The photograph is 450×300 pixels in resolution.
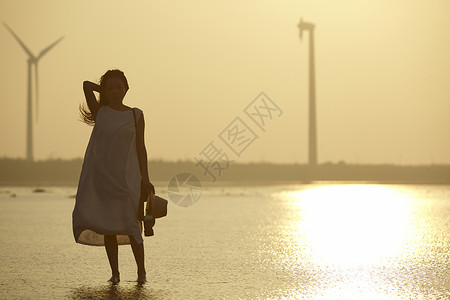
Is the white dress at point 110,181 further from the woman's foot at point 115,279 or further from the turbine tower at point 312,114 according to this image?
the turbine tower at point 312,114

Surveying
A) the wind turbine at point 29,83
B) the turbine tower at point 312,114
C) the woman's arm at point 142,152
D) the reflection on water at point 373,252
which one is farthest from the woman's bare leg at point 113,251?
the turbine tower at point 312,114

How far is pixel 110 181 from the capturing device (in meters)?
7.44

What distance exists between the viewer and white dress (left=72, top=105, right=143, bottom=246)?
24.3ft

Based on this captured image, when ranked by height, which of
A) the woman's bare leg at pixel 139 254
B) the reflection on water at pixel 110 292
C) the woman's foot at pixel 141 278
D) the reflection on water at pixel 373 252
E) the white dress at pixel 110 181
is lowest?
the reflection on water at pixel 373 252

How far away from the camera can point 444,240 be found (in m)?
11.9

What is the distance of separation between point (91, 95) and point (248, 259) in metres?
2.94

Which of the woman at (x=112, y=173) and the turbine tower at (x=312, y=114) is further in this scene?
the turbine tower at (x=312, y=114)

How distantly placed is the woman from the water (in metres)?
0.47

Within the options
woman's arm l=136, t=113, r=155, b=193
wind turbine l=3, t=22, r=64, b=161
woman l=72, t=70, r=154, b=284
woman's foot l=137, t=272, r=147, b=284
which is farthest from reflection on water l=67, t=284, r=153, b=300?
wind turbine l=3, t=22, r=64, b=161

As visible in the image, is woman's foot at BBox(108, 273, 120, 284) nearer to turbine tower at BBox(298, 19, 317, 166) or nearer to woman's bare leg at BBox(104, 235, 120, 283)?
woman's bare leg at BBox(104, 235, 120, 283)

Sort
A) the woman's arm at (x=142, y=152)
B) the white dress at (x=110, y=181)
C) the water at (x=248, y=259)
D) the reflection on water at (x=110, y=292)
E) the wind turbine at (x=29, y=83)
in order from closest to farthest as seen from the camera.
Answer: the reflection on water at (x=110, y=292)
the water at (x=248, y=259)
the white dress at (x=110, y=181)
the woman's arm at (x=142, y=152)
the wind turbine at (x=29, y=83)

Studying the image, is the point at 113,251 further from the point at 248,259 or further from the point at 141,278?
the point at 248,259

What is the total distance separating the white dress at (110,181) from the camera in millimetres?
7395

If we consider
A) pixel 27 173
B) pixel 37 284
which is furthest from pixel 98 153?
pixel 27 173
